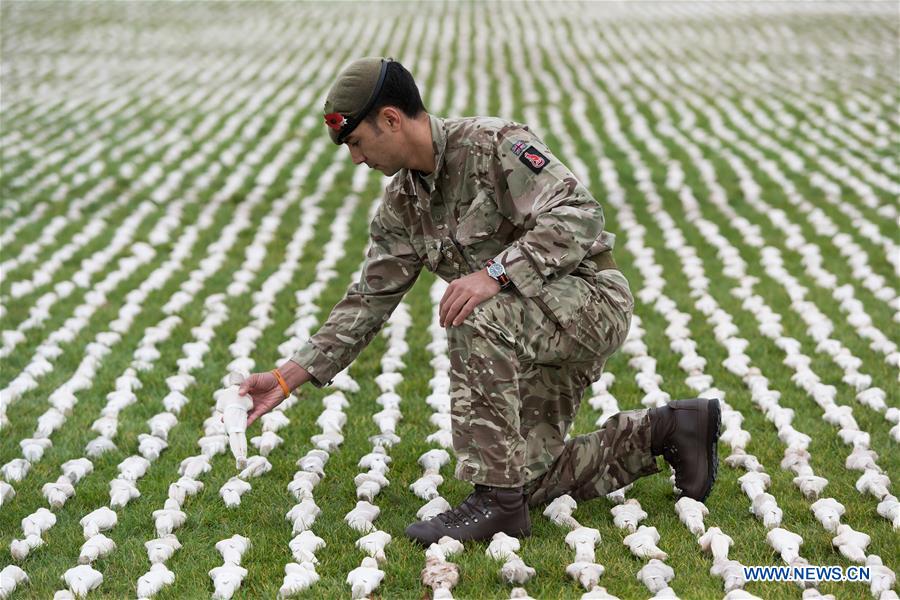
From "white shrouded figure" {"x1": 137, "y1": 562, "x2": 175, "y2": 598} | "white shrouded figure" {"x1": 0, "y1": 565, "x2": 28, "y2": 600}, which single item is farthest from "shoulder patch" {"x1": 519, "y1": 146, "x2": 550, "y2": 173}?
"white shrouded figure" {"x1": 0, "y1": 565, "x2": 28, "y2": 600}

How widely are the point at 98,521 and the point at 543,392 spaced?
5.25 feet

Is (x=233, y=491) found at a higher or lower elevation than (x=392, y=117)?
lower

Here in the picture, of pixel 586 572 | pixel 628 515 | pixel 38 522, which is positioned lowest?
pixel 628 515

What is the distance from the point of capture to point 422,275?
7641 mm

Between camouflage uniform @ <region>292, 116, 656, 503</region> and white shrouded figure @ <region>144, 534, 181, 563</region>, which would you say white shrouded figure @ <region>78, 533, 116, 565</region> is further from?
camouflage uniform @ <region>292, 116, 656, 503</region>

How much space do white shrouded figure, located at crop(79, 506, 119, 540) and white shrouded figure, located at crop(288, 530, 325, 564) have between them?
688 millimetres

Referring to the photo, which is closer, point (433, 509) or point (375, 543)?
point (375, 543)

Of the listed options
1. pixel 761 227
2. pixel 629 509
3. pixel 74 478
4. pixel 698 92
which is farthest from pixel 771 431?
pixel 698 92

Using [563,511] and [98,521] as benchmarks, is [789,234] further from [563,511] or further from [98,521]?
[98,521]

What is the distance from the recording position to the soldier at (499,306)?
362cm

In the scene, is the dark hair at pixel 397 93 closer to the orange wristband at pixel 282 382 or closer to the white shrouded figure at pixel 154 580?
the orange wristband at pixel 282 382

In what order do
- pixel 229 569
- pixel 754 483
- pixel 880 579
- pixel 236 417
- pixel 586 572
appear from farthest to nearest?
pixel 754 483, pixel 236 417, pixel 229 569, pixel 586 572, pixel 880 579

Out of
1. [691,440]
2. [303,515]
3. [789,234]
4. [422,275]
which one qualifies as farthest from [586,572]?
[789,234]

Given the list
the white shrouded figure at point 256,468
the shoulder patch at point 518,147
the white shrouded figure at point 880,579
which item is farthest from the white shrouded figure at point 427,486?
the white shrouded figure at point 880,579
